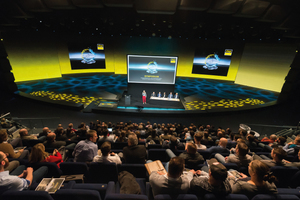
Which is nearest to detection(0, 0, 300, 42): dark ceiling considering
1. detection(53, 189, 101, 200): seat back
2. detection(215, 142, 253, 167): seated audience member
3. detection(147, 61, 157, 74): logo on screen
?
detection(147, 61, 157, 74): logo on screen

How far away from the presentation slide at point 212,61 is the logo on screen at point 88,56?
442 inches

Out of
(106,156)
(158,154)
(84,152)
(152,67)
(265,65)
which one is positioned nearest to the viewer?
(106,156)

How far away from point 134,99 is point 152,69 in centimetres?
305

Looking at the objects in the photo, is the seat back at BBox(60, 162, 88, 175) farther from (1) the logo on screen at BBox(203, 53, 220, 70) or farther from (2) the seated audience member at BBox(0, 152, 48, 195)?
(1) the logo on screen at BBox(203, 53, 220, 70)

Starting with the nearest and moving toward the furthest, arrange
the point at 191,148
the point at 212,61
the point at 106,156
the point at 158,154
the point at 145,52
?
1. the point at 106,156
2. the point at 191,148
3. the point at 158,154
4. the point at 212,61
5. the point at 145,52

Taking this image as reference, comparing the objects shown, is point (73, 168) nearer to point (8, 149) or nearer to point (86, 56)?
point (8, 149)

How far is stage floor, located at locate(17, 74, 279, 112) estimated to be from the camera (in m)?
9.58

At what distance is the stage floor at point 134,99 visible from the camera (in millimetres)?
9578

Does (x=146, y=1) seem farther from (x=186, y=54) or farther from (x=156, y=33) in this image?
(x=186, y=54)

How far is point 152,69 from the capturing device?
11906 millimetres

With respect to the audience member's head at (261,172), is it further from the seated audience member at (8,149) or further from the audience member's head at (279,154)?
the seated audience member at (8,149)

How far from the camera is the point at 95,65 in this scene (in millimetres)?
16109

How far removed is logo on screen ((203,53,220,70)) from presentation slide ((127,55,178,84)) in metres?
5.73

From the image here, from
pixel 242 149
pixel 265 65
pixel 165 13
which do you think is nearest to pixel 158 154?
pixel 242 149
